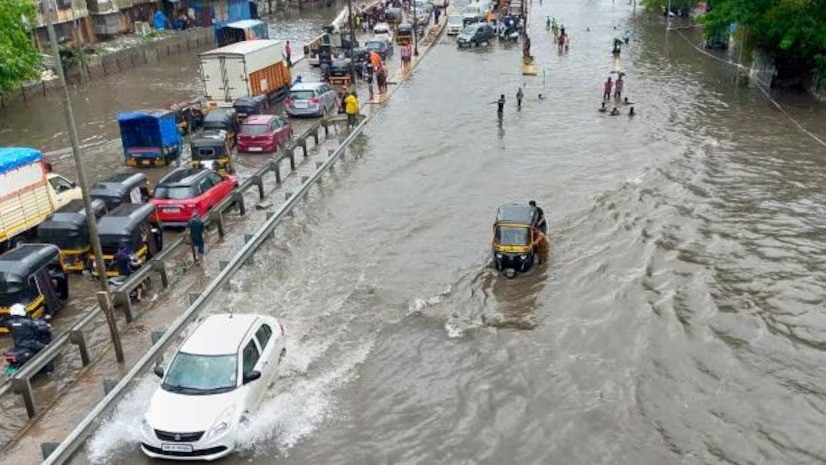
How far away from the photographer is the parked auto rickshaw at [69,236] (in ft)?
58.5

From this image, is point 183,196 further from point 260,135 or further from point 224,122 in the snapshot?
point 224,122

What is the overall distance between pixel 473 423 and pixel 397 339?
→ 3327mm

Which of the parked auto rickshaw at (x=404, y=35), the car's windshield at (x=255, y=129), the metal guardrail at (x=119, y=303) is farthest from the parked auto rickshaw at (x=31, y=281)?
the parked auto rickshaw at (x=404, y=35)

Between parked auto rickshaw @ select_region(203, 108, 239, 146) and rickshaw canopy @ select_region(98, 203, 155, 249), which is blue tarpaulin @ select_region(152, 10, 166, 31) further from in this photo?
rickshaw canopy @ select_region(98, 203, 155, 249)

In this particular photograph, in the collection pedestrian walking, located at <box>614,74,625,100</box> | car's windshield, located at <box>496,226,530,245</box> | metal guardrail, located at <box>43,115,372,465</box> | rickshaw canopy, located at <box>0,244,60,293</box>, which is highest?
rickshaw canopy, located at <box>0,244,60,293</box>

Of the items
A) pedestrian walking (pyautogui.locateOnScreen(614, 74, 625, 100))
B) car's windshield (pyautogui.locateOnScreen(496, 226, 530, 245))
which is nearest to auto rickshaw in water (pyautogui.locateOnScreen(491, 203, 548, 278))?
car's windshield (pyautogui.locateOnScreen(496, 226, 530, 245))

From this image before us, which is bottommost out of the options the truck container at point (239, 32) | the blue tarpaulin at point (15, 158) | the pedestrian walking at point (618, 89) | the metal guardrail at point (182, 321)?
the metal guardrail at point (182, 321)

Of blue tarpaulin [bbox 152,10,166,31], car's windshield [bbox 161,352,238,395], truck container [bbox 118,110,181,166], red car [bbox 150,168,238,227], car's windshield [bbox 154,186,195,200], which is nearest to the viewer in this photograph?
car's windshield [bbox 161,352,238,395]

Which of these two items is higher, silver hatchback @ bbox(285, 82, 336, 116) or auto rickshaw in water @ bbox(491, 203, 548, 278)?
silver hatchback @ bbox(285, 82, 336, 116)

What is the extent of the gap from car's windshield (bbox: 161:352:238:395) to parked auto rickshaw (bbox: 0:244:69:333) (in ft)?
15.0

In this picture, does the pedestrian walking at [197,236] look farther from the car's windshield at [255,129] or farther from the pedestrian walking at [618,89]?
the pedestrian walking at [618,89]

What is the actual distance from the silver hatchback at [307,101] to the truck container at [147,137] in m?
7.81

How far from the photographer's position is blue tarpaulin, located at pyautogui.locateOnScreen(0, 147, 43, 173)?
18984 mm

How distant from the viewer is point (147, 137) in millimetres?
27109
